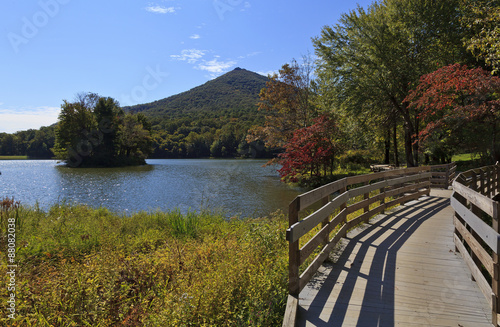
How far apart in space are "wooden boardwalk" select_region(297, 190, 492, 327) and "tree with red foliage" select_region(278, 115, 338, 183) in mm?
14075

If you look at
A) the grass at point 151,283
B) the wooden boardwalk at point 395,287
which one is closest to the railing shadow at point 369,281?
Answer: the wooden boardwalk at point 395,287

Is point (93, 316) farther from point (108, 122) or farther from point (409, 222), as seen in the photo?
point (108, 122)

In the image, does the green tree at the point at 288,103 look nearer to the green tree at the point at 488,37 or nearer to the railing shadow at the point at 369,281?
the green tree at the point at 488,37

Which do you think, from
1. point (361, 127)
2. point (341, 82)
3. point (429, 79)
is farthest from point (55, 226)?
point (361, 127)

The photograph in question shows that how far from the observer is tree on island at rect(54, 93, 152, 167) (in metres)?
53.3

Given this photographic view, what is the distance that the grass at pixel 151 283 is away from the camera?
3.24m

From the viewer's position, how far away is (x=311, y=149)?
2048 centimetres

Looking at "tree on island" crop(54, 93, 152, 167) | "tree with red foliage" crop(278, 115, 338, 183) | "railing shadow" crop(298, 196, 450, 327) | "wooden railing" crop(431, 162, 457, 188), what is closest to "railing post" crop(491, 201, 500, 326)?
"railing shadow" crop(298, 196, 450, 327)

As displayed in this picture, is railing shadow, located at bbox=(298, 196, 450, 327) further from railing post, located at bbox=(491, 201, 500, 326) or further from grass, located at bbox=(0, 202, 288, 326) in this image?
railing post, located at bbox=(491, 201, 500, 326)

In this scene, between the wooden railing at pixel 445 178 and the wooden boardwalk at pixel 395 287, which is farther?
the wooden railing at pixel 445 178

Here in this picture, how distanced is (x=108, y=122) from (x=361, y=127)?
5120 centimetres

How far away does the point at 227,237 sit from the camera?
6.84 metres

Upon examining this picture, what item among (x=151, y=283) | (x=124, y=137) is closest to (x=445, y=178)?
(x=151, y=283)

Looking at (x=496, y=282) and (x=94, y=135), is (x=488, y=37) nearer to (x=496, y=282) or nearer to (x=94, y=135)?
(x=496, y=282)
